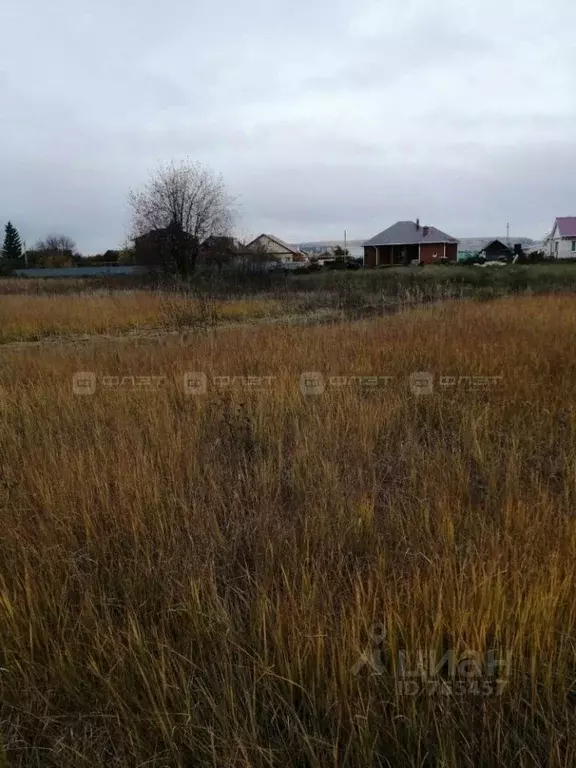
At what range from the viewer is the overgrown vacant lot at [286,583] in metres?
1.24

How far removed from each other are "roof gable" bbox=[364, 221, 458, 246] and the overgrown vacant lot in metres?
55.1

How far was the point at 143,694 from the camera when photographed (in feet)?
4.43

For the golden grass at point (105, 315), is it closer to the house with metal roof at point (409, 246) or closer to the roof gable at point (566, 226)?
the house with metal roof at point (409, 246)

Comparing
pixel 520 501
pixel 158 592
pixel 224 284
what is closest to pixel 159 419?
pixel 158 592

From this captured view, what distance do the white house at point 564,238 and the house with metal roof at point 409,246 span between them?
1430 centimetres

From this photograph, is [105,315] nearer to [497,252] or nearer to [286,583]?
[286,583]

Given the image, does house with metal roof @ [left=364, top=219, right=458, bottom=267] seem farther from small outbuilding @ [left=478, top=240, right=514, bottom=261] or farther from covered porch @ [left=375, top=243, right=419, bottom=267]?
small outbuilding @ [left=478, top=240, right=514, bottom=261]

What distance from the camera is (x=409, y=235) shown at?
183 feet

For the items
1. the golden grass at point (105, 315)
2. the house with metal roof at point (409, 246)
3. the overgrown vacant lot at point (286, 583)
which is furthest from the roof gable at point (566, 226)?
the overgrown vacant lot at point (286, 583)

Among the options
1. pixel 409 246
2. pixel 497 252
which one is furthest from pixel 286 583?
pixel 497 252

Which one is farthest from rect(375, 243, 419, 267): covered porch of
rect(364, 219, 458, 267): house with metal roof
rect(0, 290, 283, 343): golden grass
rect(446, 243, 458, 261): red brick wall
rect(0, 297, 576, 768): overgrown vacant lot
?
rect(0, 297, 576, 768): overgrown vacant lot

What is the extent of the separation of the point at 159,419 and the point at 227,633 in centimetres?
223

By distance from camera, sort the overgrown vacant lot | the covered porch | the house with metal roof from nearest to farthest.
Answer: the overgrown vacant lot < the house with metal roof < the covered porch

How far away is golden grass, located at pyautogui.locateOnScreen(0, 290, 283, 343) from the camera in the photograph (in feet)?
34.2
